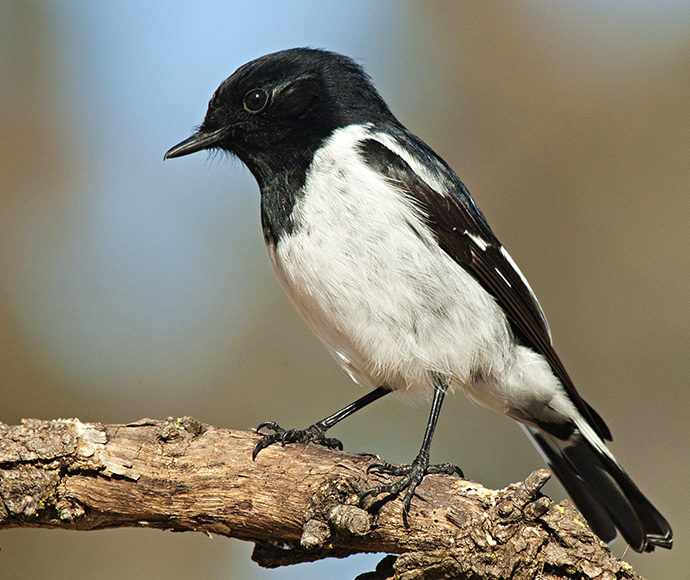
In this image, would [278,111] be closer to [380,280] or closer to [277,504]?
[380,280]

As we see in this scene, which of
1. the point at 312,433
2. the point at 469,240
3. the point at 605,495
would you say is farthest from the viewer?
the point at 605,495

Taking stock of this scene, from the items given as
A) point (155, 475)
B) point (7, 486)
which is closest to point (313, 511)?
point (155, 475)

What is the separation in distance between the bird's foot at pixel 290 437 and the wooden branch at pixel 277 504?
47 millimetres

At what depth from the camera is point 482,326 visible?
3.70 metres

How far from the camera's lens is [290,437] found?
347cm

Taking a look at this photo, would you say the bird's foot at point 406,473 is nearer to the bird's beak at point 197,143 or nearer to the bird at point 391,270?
the bird at point 391,270

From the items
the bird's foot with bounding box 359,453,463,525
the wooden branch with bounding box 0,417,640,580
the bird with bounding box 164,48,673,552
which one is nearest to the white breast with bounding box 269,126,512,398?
the bird with bounding box 164,48,673,552

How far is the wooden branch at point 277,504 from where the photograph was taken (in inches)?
107

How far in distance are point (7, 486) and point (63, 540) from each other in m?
2.99

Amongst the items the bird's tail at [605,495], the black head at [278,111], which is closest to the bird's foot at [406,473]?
the bird's tail at [605,495]

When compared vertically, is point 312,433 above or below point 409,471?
above

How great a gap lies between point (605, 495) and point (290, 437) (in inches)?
74.0

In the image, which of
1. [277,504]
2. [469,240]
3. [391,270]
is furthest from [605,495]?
[277,504]

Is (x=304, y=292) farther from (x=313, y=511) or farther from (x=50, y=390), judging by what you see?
(x=50, y=390)
